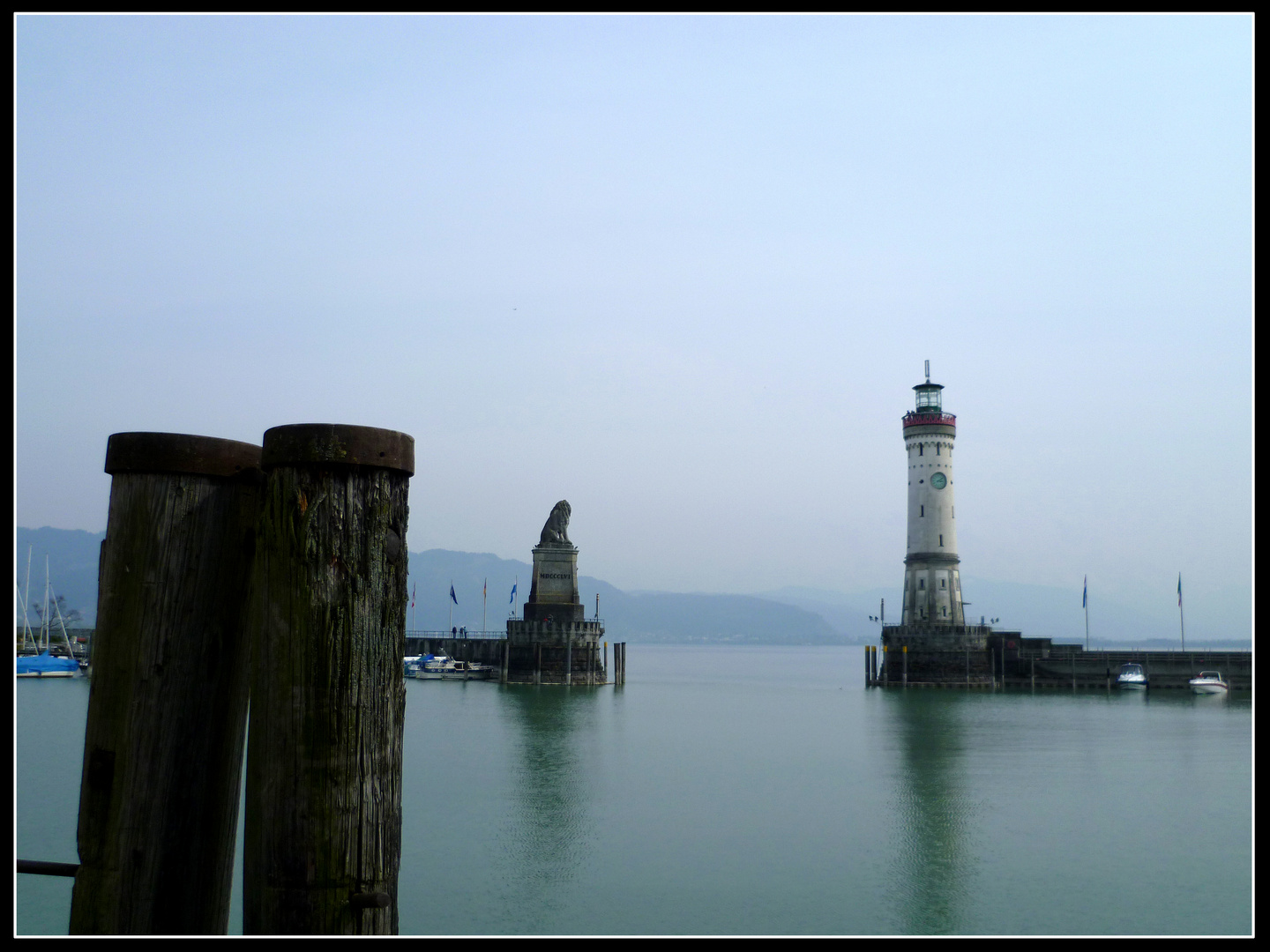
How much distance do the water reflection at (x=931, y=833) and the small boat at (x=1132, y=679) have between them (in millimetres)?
28058

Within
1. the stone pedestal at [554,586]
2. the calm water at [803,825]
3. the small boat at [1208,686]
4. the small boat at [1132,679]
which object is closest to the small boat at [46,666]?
the calm water at [803,825]

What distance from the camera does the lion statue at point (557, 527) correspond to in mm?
79000

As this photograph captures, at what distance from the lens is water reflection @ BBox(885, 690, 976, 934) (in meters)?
19.7

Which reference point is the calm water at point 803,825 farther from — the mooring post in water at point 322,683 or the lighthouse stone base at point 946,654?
the mooring post in water at point 322,683

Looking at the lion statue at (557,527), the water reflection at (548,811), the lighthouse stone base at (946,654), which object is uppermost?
the lion statue at (557,527)

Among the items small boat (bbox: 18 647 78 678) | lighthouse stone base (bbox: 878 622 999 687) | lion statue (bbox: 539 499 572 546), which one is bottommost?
small boat (bbox: 18 647 78 678)

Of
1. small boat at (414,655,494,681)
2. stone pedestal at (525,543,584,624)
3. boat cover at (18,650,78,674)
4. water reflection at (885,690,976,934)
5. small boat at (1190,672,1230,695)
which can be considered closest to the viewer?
water reflection at (885,690,976,934)

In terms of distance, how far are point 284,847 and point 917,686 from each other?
73345 millimetres

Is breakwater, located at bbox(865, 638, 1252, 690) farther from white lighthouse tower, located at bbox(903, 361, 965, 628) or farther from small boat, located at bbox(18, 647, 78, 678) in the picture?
small boat, located at bbox(18, 647, 78, 678)

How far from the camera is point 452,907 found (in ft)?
63.0

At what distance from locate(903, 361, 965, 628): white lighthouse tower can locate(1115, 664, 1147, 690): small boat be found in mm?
12007

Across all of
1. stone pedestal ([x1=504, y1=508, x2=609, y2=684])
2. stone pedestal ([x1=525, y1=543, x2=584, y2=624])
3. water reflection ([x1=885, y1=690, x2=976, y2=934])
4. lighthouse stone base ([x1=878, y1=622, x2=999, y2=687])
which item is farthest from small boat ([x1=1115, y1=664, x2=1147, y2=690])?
stone pedestal ([x1=525, y1=543, x2=584, y2=624])

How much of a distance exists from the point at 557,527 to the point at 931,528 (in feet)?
92.4

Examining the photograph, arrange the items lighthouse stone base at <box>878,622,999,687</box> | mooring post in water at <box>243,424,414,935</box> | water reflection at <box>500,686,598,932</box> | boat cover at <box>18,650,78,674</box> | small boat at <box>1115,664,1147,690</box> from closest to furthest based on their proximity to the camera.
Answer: mooring post in water at <box>243,424,414,935</box>
water reflection at <box>500,686,598,932</box>
lighthouse stone base at <box>878,622,999,687</box>
small boat at <box>1115,664,1147,690</box>
boat cover at <box>18,650,78,674</box>
